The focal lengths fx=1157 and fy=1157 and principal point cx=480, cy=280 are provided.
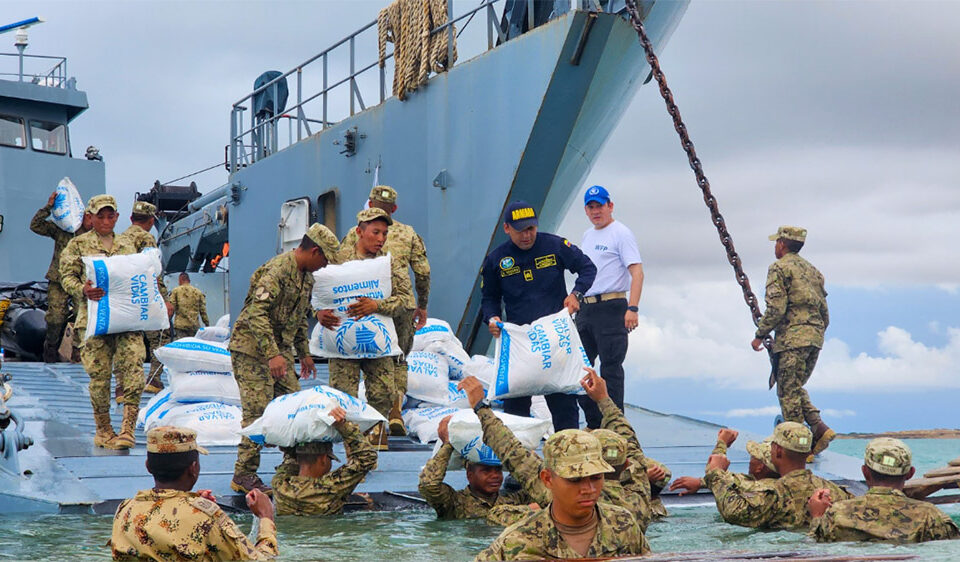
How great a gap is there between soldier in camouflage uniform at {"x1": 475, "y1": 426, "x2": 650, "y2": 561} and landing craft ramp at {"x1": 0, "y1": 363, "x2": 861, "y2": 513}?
10.5 feet

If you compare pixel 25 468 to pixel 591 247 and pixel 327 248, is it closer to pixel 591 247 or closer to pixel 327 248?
pixel 327 248

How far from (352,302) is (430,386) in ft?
5.31

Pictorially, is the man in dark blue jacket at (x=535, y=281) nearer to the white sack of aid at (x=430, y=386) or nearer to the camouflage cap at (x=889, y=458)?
the white sack of aid at (x=430, y=386)

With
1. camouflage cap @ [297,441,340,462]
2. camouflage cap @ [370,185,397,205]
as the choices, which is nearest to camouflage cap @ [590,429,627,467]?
camouflage cap @ [297,441,340,462]

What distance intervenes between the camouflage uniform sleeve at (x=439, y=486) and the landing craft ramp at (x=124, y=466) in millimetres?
494

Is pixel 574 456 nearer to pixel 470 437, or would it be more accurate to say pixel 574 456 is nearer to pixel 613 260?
pixel 470 437

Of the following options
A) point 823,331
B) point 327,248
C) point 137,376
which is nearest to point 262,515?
point 327,248

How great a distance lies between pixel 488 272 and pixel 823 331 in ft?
9.68

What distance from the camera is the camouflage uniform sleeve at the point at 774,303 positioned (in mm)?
8570

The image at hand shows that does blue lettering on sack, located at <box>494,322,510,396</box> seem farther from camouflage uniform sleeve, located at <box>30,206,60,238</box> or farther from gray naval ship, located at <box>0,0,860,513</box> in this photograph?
camouflage uniform sleeve, located at <box>30,206,60,238</box>

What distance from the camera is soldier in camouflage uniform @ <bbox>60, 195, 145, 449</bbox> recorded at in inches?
294

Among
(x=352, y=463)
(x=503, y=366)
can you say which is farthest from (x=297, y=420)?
(x=503, y=366)

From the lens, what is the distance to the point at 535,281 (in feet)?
23.3

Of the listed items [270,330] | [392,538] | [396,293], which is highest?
[396,293]
